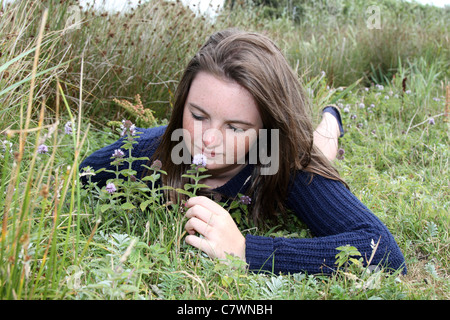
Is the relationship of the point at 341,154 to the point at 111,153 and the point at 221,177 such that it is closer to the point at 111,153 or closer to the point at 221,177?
the point at 221,177

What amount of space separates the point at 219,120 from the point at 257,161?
504 mm

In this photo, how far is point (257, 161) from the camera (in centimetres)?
→ 257

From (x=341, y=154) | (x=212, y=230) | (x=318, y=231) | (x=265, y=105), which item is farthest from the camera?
(x=341, y=154)

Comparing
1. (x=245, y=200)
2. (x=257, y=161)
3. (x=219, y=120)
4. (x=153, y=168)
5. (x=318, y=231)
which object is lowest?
(x=318, y=231)

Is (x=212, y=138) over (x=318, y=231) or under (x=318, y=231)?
over

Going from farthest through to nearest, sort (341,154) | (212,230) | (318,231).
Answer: (341,154)
(318,231)
(212,230)

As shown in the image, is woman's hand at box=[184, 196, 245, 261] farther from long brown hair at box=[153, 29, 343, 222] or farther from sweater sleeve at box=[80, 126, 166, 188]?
sweater sleeve at box=[80, 126, 166, 188]

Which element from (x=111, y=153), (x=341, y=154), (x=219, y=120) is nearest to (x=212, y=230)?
(x=219, y=120)

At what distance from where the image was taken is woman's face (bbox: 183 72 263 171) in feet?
7.09

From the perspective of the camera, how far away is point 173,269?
1772 mm

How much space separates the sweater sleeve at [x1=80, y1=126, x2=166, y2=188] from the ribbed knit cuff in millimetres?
886
